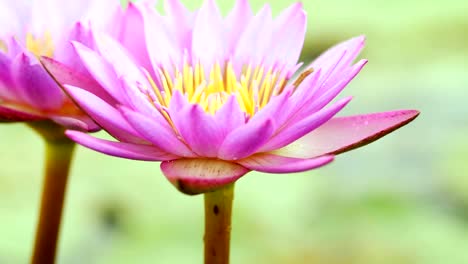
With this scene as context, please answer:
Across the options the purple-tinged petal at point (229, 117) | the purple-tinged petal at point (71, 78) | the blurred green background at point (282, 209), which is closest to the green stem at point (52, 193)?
the purple-tinged petal at point (71, 78)

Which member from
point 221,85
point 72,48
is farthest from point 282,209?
point 72,48

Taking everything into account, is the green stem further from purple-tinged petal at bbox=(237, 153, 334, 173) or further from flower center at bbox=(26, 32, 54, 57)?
purple-tinged petal at bbox=(237, 153, 334, 173)

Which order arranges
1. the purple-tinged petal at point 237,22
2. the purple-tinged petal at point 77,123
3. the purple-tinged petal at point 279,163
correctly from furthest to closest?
the purple-tinged petal at point 237,22 → the purple-tinged petal at point 77,123 → the purple-tinged petal at point 279,163

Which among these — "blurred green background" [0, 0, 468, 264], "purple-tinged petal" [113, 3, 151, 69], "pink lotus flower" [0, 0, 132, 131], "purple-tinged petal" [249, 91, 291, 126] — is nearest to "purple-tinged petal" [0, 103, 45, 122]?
"pink lotus flower" [0, 0, 132, 131]

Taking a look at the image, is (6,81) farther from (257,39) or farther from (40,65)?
(257,39)

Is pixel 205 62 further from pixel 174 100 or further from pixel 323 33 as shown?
pixel 323 33

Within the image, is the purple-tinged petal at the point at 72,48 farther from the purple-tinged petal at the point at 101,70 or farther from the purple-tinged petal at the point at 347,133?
the purple-tinged petal at the point at 347,133

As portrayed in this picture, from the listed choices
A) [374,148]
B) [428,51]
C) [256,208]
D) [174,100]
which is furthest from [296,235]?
[428,51]
